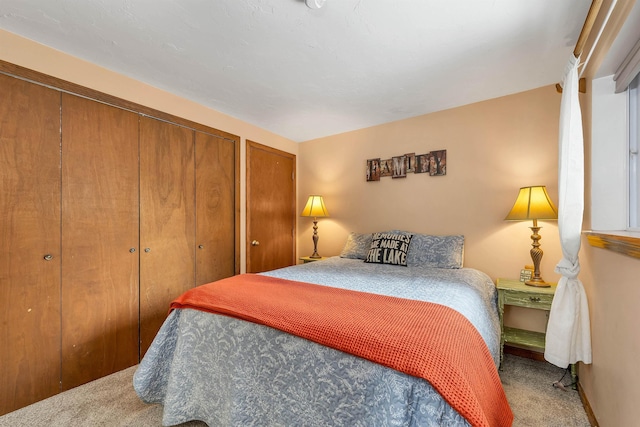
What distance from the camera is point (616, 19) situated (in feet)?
4.20

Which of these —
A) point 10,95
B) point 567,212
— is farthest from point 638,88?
point 10,95

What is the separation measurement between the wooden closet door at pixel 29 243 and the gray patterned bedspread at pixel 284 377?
2.69 ft

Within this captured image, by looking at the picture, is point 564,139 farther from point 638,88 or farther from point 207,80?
point 207,80

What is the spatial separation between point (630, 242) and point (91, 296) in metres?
3.03

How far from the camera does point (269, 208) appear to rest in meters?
3.54

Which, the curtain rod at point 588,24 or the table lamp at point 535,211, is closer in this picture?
the curtain rod at point 588,24

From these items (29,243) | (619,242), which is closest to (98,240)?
(29,243)

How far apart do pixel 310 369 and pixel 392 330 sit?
374mm

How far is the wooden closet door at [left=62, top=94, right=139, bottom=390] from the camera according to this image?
1.92 meters

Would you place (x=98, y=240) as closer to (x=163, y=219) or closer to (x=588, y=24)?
(x=163, y=219)

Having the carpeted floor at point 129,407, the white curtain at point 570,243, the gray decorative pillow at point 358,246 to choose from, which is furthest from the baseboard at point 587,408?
the gray decorative pillow at point 358,246

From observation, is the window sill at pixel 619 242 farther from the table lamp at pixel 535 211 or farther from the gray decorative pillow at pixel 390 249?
the gray decorative pillow at pixel 390 249

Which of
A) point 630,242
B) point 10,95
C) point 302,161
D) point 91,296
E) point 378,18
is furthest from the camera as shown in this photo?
point 302,161

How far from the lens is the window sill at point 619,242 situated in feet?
3.28
